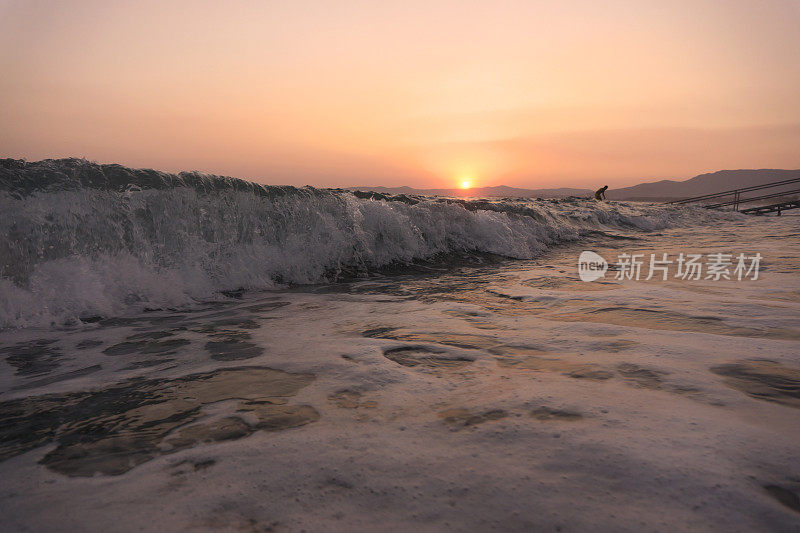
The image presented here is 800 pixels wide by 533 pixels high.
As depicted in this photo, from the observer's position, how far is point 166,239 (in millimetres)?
5875

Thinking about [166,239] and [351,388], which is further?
[166,239]

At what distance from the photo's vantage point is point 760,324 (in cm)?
351

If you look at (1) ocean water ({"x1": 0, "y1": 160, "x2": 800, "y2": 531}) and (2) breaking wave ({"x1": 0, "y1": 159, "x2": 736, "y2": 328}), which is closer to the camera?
(1) ocean water ({"x1": 0, "y1": 160, "x2": 800, "y2": 531})

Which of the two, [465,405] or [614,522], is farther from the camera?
[465,405]

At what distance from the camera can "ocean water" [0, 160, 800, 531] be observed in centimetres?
148

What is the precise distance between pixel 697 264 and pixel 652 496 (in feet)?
21.6

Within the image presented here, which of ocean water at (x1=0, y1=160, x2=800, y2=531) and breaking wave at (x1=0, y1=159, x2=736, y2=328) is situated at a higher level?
breaking wave at (x1=0, y1=159, x2=736, y2=328)

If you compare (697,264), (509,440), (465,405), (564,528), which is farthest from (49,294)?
(697,264)

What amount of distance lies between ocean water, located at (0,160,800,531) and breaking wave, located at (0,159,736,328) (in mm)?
31

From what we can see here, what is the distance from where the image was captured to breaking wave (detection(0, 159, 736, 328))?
15.5 feet

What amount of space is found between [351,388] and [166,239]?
446cm

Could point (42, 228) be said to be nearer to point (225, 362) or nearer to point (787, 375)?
point (225, 362)

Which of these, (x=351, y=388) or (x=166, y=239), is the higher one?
(x=166, y=239)

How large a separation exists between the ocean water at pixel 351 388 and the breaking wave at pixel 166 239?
3 cm
